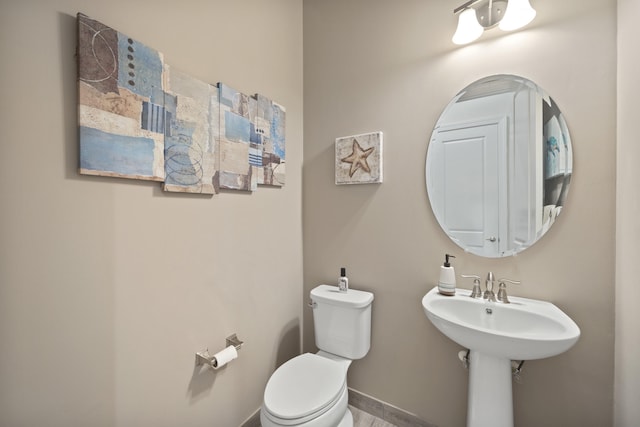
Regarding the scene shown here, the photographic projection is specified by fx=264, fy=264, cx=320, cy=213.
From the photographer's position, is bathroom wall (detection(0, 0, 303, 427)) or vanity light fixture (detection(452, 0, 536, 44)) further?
vanity light fixture (detection(452, 0, 536, 44))

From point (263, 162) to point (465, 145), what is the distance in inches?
43.4

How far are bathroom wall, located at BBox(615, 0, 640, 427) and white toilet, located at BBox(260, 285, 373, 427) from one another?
1.03 m

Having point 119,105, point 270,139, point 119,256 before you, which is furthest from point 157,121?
point 270,139

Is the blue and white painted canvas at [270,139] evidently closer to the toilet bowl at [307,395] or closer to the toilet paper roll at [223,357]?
the toilet paper roll at [223,357]

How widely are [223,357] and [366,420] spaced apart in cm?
102

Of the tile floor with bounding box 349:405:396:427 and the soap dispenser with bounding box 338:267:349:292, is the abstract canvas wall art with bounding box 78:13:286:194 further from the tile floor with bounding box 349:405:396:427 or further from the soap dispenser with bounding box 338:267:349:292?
the tile floor with bounding box 349:405:396:427

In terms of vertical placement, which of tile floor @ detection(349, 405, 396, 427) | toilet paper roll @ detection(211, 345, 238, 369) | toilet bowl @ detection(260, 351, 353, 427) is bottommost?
tile floor @ detection(349, 405, 396, 427)

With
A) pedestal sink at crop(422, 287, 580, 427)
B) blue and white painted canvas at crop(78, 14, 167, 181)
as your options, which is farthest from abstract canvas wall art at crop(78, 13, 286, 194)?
pedestal sink at crop(422, 287, 580, 427)

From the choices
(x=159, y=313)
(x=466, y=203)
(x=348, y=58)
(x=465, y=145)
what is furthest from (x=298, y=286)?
(x=348, y=58)

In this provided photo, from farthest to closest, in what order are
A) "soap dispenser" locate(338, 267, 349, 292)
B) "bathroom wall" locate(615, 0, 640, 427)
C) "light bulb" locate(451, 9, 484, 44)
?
"soap dispenser" locate(338, 267, 349, 292)
"light bulb" locate(451, 9, 484, 44)
"bathroom wall" locate(615, 0, 640, 427)

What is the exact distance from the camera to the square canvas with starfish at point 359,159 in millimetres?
1586

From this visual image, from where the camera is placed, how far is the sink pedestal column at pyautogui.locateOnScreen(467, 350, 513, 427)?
1125 mm

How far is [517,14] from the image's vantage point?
118 cm

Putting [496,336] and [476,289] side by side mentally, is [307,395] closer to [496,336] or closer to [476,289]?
[496,336]
